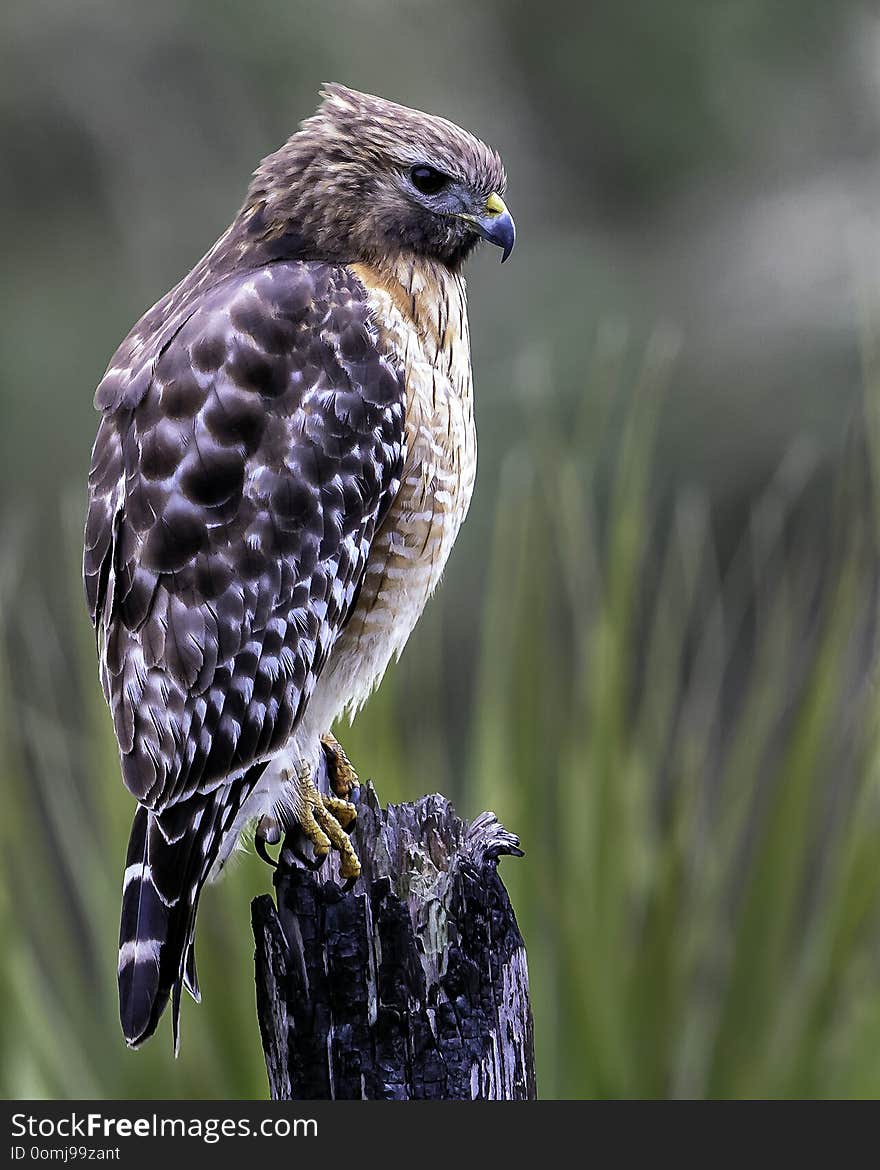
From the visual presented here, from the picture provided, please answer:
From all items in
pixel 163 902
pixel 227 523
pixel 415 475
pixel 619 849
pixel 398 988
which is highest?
pixel 415 475

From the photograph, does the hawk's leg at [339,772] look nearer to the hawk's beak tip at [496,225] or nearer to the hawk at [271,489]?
the hawk at [271,489]

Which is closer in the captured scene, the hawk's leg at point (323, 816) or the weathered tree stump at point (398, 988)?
the weathered tree stump at point (398, 988)

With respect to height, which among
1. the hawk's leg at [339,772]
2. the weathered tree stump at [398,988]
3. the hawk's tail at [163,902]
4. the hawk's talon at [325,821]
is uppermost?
the hawk's leg at [339,772]

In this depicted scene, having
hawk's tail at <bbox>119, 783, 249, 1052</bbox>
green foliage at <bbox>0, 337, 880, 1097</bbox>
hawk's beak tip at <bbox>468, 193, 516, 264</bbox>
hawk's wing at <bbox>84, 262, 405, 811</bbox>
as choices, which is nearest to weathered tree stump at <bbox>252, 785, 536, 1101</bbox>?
hawk's tail at <bbox>119, 783, 249, 1052</bbox>

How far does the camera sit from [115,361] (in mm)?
2803

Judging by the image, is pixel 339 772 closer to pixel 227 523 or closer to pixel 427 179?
pixel 227 523

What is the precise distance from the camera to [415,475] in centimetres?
274

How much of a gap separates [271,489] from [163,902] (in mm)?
→ 696

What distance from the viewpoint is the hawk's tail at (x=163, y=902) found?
2.39 metres

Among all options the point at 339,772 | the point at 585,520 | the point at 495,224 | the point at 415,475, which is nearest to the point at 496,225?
the point at 495,224

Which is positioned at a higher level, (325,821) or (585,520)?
(585,520)

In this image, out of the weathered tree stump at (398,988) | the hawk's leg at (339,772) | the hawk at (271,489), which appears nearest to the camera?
the weathered tree stump at (398,988)

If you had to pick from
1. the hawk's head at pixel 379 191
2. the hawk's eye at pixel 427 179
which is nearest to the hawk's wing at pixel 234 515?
the hawk's head at pixel 379 191
